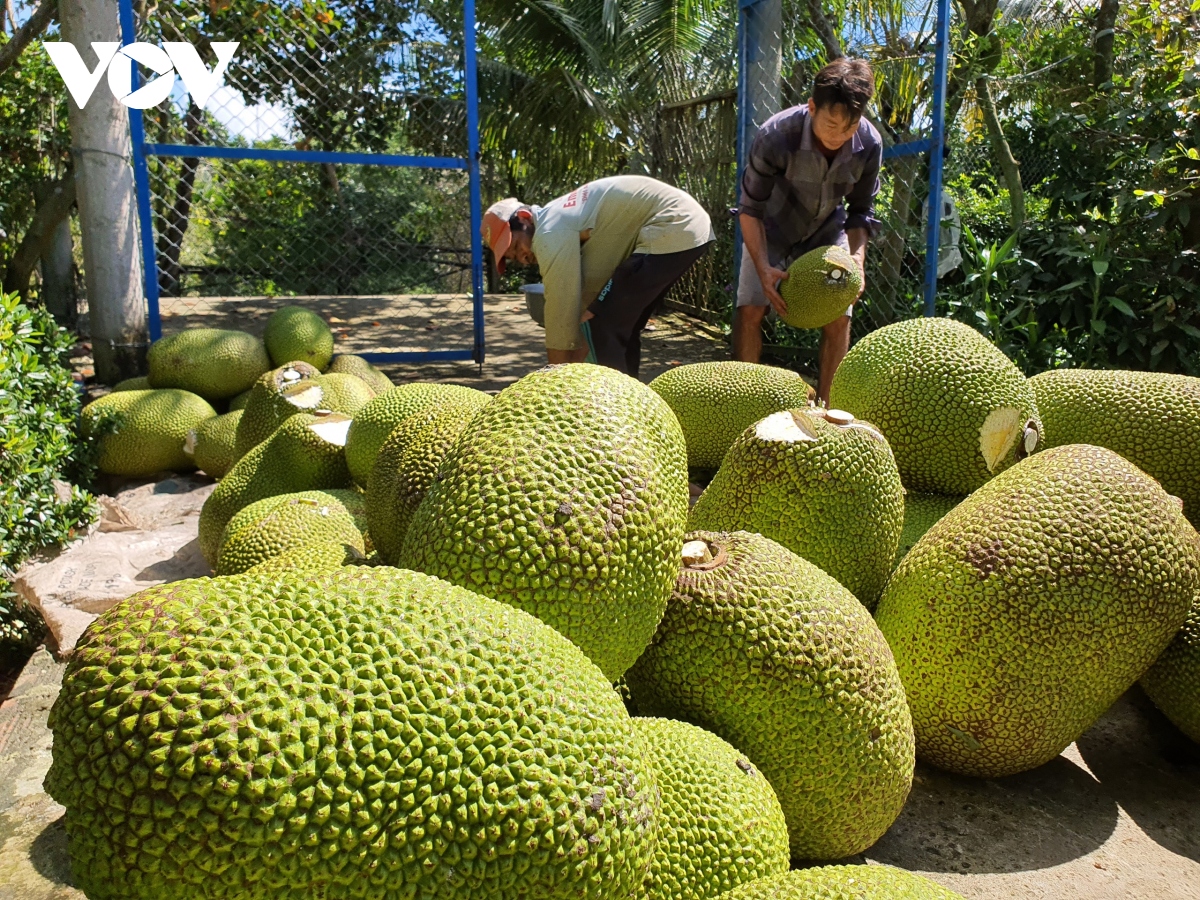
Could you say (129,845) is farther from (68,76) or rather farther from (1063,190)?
(1063,190)

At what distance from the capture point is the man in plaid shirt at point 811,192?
135 inches

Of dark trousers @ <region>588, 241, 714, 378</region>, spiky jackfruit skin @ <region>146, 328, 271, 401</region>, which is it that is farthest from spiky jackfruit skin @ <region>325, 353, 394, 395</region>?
dark trousers @ <region>588, 241, 714, 378</region>

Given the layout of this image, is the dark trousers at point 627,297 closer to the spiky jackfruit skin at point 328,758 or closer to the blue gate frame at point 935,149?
the blue gate frame at point 935,149

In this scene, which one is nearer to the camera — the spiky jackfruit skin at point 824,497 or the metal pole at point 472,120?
the spiky jackfruit skin at point 824,497

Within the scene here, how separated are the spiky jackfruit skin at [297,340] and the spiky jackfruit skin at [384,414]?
2045 mm

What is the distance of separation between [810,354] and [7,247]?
5.26 m

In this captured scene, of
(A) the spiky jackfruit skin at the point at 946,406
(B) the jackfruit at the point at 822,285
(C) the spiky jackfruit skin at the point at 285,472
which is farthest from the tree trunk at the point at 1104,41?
(C) the spiky jackfruit skin at the point at 285,472

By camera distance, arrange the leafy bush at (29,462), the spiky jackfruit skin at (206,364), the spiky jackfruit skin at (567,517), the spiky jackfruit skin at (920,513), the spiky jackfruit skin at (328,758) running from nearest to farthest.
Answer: the spiky jackfruit skin at (328,758) → the spiky jackfruit skin at (567,517) → the spiky jackfruit skin at (920,513) → the leafy bush at (29,462) → the spiky jackfruit skin at (206,364)

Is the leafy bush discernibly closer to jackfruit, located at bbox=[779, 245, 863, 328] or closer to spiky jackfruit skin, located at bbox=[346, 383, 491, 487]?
spiky jackfruit skin, located at bbox=[346, 383, 491, 487]

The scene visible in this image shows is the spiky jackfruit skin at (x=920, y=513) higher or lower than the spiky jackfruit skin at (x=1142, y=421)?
lower

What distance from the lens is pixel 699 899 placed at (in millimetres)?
1051

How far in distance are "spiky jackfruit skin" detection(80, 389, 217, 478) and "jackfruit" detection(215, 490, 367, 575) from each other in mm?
1829

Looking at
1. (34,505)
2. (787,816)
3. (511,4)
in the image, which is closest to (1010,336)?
(787,816)
